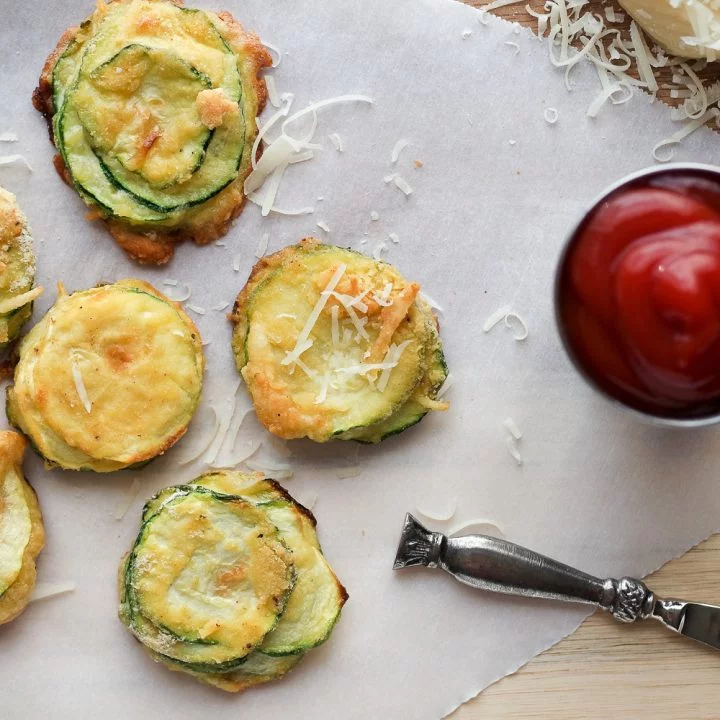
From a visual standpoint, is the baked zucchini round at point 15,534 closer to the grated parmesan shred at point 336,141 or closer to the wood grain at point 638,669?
the grated parmesan shred at point 336,141

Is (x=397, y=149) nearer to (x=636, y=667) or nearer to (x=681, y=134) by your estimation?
(x=681, y=134)

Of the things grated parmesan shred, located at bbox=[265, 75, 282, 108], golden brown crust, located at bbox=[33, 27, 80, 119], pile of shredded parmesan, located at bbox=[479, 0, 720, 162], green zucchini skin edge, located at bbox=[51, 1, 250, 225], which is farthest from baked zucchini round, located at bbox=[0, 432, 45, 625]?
pile of shredded parmesan, located at bbox=[479, 0, 720, 162]

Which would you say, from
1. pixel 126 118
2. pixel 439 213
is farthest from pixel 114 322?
pixel 439 213

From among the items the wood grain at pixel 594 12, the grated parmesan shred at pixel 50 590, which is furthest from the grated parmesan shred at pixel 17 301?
the wood grain at pixel 594 12

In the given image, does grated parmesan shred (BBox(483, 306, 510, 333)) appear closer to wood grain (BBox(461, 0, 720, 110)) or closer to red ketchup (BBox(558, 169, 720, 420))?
red ketchup (BBox(558, 169, 720, 420))

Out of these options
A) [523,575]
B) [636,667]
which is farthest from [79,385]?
[636,667]

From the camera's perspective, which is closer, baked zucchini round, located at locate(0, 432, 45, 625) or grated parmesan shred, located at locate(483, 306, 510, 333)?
baked zucchini round, located at locate(0, 432, 45, 625)
